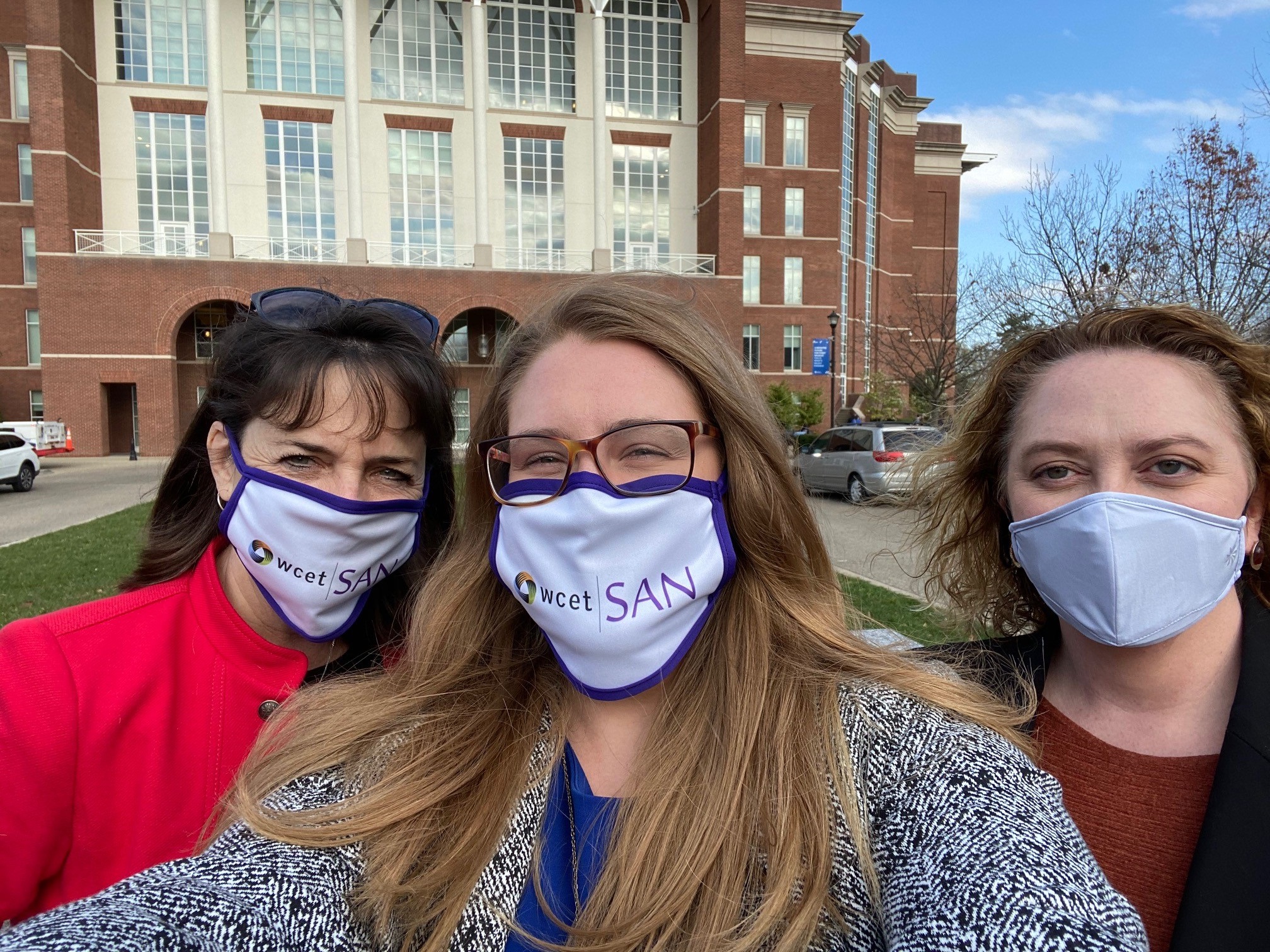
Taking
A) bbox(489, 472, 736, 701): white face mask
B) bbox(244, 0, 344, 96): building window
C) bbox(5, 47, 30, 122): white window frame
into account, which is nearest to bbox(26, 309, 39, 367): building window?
bbox(5, 47, 30, 122): white window frame

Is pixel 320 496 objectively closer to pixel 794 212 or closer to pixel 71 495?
pixel 71 495

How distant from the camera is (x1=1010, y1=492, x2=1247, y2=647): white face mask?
182 cm

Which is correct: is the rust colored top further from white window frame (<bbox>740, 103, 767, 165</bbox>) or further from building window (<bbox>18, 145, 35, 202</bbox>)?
building window (<bbox>18, 145, 35, 202</bbox>)

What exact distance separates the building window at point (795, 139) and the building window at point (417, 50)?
57.7ft

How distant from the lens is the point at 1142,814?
179 centimetres

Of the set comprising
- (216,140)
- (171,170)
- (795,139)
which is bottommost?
(171,170)

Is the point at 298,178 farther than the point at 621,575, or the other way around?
the point at 298,178

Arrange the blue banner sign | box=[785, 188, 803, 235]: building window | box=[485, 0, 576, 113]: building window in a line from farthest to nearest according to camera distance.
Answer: box=[785, 188, 803, 235]: building window → the blue banner sign → box=[485, 0, 576, 113]: building window

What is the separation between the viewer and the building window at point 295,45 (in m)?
31.9

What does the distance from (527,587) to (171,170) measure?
124 feet

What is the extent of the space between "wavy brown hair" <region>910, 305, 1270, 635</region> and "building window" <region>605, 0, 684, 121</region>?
3743cm

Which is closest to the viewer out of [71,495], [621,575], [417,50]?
[621,575]

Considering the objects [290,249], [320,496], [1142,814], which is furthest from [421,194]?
[1142,814]

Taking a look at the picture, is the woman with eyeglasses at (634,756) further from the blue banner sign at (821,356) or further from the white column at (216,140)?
the blue banner sign at (821,356)
